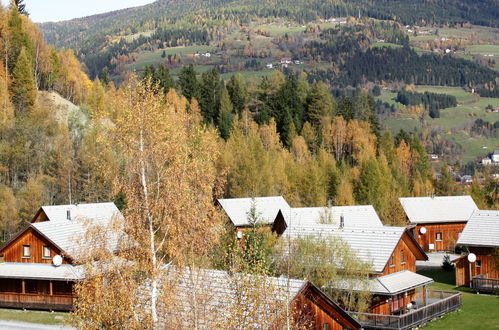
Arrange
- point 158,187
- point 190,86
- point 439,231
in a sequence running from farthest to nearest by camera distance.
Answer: point 190,86, point 439,231, point 158,187

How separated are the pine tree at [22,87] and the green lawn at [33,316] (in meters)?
42.0

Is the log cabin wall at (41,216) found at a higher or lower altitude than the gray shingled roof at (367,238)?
higher

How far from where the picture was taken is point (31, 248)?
4362 centimetres

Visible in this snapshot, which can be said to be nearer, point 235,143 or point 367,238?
point 367,238

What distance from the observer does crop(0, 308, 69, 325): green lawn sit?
129ft

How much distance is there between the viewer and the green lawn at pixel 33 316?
3941 centimetres

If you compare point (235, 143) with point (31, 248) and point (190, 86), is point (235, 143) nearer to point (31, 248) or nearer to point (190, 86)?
point (190, 86)

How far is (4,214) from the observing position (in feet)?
189

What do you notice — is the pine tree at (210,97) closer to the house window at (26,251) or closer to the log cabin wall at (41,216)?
the log cabin wall at (41,216)

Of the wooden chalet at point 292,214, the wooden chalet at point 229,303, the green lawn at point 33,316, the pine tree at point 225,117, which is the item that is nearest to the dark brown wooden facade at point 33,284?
the green lawn at point 33,316

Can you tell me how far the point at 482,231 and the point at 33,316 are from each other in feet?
99.3

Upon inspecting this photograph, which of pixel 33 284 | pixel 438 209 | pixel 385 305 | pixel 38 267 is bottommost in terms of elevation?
pixel 385 305

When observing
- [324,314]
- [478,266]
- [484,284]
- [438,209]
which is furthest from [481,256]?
[438,209]

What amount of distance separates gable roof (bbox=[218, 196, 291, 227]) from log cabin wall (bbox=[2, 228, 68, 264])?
20.4 m
